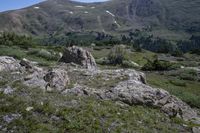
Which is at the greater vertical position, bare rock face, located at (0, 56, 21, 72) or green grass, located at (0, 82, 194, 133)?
bare rock face, located at (0, 56, 21, 72)

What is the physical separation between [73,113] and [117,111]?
2.52 meters

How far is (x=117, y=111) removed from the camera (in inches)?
671

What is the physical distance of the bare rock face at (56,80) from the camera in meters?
19.5

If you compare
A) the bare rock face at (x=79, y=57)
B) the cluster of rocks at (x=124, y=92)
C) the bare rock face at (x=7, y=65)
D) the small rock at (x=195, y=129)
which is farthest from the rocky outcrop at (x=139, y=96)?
the bare rock face at (x=79, y=57)

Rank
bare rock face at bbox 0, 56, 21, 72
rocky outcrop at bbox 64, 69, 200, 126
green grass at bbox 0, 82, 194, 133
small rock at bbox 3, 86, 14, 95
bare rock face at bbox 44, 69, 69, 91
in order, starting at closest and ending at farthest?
green grass at bbox 0, 82, 194, 133 → small rock at bbox 3, 86, 14, 95 → rocky outcrop at bbox 64, 69, 200, 126 → bare rock face at bbox 44, 69, 69, 91 → bare rock face at bbox 0, 56, 21, 72

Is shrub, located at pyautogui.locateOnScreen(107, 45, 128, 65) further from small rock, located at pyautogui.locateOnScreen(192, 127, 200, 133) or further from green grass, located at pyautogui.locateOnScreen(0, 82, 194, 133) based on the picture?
small rock, located at pyautogui.locateOnScreen(192, 127, 200, 133)

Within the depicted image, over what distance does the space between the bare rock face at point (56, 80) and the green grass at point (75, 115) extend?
1.00 metres

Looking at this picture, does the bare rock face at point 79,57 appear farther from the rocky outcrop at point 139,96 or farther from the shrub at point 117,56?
the shrub at point 117,56

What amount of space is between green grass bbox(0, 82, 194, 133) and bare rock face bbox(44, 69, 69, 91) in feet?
3.30

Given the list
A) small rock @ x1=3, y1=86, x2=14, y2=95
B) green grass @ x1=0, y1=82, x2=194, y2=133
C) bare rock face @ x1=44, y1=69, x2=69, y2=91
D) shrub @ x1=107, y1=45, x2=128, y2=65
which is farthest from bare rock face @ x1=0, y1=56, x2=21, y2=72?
shrub @ x1=107, y1=45, x2=128, y2=65

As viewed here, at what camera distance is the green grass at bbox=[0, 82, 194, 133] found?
14.8 m

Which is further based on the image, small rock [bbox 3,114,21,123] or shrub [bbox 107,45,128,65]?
shrub [bbox 107,45,128,65]

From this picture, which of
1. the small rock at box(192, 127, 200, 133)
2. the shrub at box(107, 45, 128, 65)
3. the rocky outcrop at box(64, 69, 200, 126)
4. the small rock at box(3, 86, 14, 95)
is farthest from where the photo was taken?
the shrub at box(107, 45, 128, 65)

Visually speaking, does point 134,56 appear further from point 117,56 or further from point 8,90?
point 8,90
